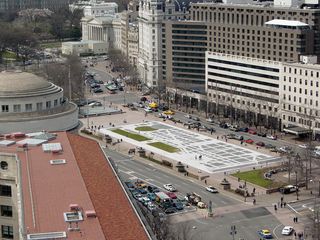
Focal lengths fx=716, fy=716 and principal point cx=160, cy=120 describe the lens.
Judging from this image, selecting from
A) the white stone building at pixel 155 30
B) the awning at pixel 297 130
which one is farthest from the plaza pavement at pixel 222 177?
the white stone building at pixel 155 30

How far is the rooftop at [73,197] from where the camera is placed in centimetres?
4622

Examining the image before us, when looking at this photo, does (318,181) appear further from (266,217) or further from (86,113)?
(86,113)

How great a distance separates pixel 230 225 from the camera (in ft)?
260

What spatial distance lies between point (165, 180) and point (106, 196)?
44389 mm

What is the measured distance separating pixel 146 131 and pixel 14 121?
144 feet

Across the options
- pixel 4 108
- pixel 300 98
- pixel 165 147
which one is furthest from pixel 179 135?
pixel 4 108

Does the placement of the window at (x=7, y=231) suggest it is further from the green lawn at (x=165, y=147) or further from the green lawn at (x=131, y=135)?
the green lawn at (x=131, y=135)

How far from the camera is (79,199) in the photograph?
2040 inches

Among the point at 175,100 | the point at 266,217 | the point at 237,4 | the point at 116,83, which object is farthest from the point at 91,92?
the point at 266,217

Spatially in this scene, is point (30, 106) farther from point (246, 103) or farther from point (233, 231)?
point (246, 103)

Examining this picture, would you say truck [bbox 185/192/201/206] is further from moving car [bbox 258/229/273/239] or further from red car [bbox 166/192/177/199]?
moving car [bbox 258/229/273/239]

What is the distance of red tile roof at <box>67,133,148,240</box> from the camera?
4628 cm

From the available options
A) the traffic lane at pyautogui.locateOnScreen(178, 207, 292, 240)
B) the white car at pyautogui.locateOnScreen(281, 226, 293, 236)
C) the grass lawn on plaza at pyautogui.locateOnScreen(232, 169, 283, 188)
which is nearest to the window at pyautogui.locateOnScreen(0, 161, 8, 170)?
the traffic lane at pyautogui.locateOnScreen(178, 207, 292, 240)

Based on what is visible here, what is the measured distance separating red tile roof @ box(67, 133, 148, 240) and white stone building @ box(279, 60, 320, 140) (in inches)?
2302
